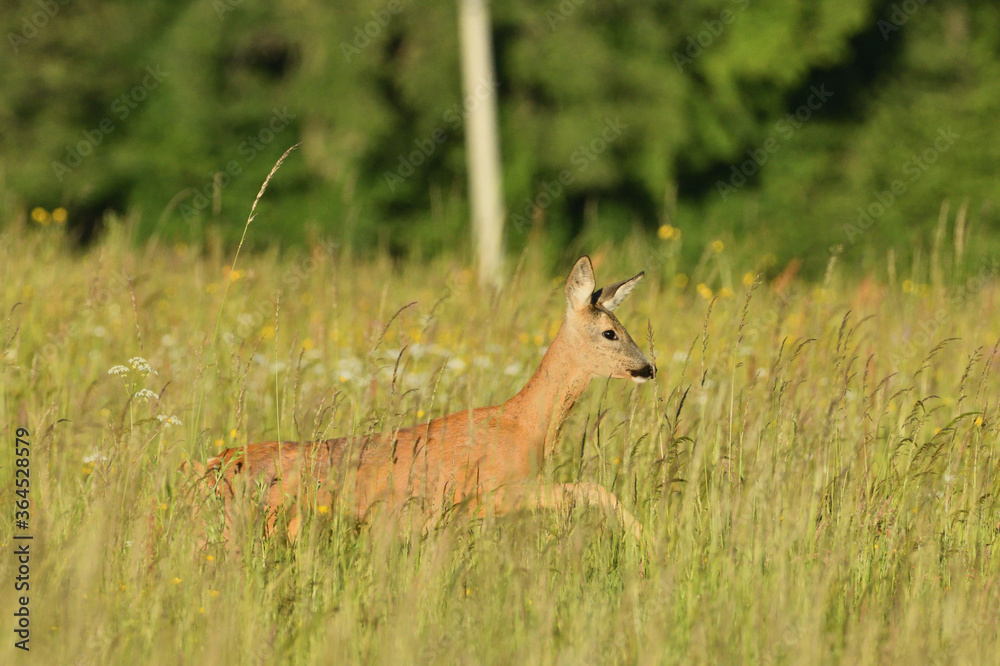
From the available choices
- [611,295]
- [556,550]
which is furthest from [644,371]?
[556,550]

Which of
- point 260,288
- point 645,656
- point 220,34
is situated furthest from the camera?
point 220,34

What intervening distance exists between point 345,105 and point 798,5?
6536 millimetres

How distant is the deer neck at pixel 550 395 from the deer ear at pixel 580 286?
0.49ft

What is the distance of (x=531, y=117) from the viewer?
17.5 m

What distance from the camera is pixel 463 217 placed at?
18.3 m

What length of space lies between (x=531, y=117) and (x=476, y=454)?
531 inches

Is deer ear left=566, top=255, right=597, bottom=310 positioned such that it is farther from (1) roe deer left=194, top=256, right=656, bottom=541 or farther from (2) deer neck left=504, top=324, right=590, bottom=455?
(2) deer neck left=504, top=324, right=590, bottom=455

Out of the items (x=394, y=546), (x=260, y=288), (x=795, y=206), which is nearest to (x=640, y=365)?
(x=394, y=546)

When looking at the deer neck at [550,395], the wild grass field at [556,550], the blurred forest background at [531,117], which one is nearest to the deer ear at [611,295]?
the deer neck at [550,395]

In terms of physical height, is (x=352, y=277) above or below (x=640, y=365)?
above

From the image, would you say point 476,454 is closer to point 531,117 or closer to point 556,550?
point 556,550

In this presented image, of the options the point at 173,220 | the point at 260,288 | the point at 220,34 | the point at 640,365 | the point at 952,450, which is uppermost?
the point at 220,34

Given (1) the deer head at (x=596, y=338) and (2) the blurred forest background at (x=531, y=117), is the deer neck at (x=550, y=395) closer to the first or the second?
(1) the deer head at (x=596, y=338)

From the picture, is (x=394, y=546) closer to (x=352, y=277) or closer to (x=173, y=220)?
(x=352, y=277)
